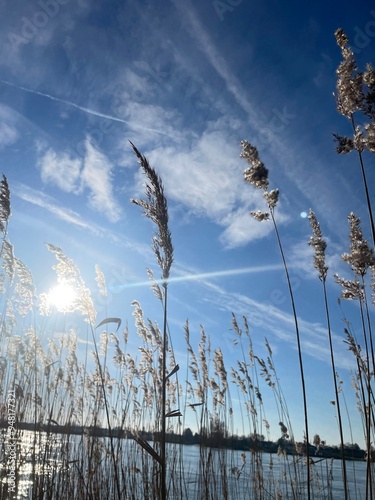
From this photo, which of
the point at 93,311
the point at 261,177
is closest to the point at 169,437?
the point at 93,311

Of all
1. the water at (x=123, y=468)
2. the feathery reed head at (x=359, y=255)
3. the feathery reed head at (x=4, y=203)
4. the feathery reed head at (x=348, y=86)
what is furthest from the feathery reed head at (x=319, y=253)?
the feathery reed head at (x=4, y=203)

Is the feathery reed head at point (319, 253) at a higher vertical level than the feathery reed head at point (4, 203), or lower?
lower

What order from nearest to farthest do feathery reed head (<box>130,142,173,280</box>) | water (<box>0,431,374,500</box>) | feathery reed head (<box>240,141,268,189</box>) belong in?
1. feathery reed head (<box>130,142,173,280</box>)
2. feathery reed head (<box>240,141,268,189</box>)
3. water (<box>0,431,374,500</box>)

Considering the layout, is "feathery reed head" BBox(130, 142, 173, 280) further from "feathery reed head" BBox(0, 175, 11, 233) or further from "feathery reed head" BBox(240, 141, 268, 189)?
"feathery reed head" BBox(0, 175, 11, 233)

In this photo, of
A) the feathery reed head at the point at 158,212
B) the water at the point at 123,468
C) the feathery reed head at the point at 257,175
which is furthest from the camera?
the water at the point at 123,468

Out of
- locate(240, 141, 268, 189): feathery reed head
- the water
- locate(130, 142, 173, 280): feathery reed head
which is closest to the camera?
locate(130, 142, 173, 280): feathery reed head

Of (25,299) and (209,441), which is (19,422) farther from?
(209,441)

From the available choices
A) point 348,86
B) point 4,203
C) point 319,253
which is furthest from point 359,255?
point 4,203

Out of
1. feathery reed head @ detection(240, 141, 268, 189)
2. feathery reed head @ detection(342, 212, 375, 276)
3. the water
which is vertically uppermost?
feathery reed head @ detection(240, 141, 268, 189)

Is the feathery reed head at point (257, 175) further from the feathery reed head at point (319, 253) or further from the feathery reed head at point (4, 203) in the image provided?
the feathery reed head at point (4, 203)

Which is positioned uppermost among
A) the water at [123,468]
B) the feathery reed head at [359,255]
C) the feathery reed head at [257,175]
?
the feathery reed head at [257,175]

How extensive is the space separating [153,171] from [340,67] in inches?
59.8

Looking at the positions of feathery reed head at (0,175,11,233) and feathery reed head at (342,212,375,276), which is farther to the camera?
feathery reed head at (0,175,11,233)

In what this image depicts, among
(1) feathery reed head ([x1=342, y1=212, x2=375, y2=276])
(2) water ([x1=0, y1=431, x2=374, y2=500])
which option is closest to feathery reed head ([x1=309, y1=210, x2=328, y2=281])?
(1) feathery reed head ([x1=342, y1=212, x2=375, y2=276])
